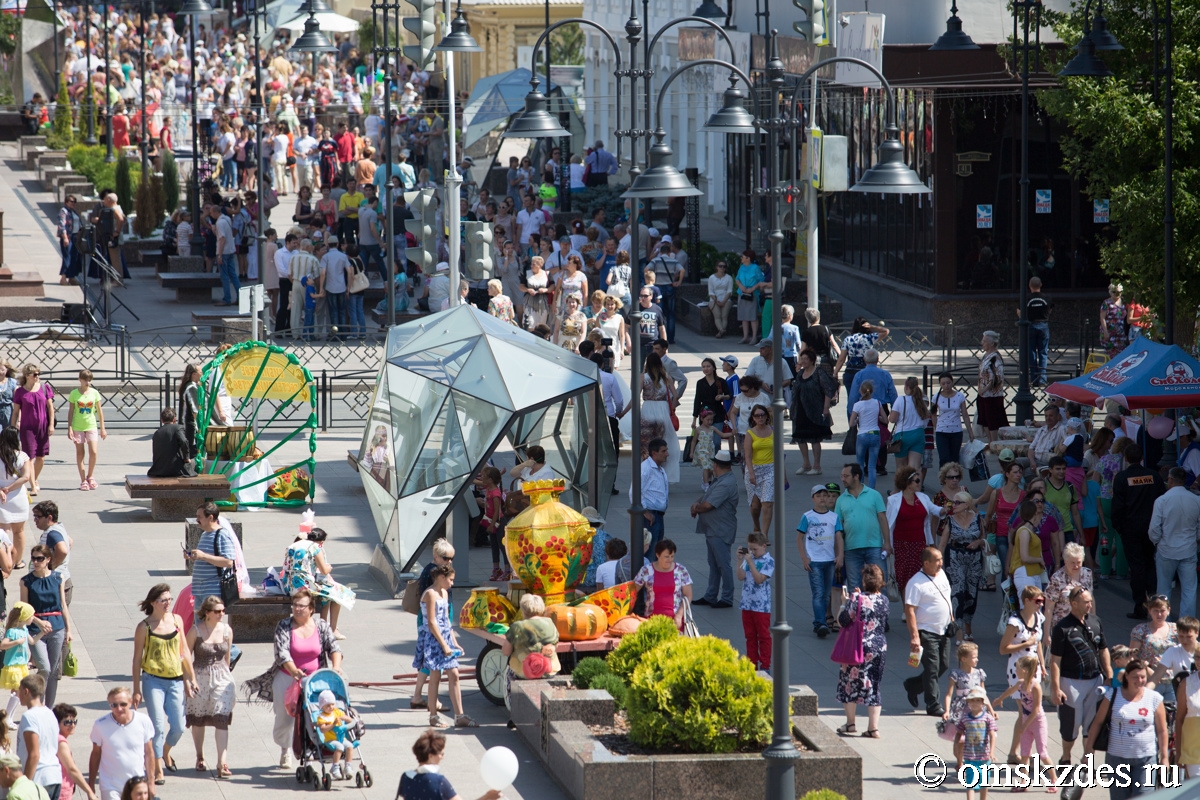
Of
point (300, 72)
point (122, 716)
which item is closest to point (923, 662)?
point (122, 716)

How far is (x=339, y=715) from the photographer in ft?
41.7

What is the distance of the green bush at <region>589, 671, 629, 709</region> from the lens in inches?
517

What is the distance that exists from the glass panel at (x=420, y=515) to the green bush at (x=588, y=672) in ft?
12.5

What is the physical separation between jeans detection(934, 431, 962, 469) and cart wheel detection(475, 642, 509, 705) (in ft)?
28.5

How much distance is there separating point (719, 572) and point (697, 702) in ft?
16.5

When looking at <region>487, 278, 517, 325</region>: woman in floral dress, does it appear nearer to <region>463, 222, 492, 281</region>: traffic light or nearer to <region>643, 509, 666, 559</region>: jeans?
<region>463, 222, 492, 281</region>: traffic light

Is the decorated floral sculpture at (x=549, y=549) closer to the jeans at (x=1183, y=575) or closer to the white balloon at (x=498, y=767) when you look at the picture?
the white balloon at (x=498, y=767)

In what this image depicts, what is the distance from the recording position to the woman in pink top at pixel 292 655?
12867 mm

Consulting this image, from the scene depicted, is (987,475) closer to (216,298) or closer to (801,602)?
(801,602)

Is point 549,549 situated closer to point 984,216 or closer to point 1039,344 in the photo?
point 1039,344

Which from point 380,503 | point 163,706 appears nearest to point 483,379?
point 380,503

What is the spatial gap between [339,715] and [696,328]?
870 inches

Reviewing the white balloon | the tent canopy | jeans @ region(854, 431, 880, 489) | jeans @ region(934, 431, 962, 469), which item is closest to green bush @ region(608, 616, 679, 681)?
the white balloon

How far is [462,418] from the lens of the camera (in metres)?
17.6
